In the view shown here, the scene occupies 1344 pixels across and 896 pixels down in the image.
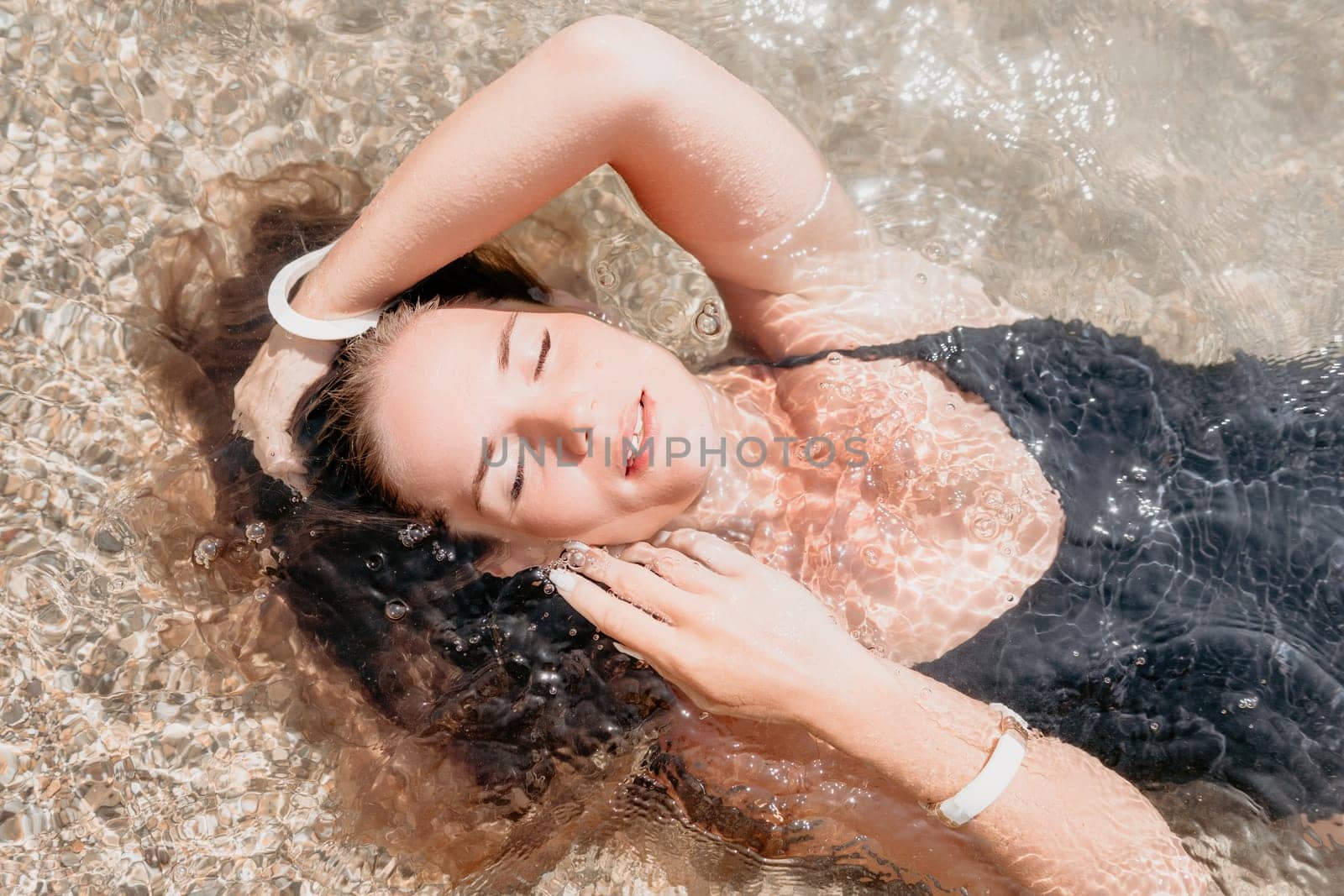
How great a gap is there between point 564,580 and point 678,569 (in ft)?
0.73

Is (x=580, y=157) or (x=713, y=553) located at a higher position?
(x=580, y=157)

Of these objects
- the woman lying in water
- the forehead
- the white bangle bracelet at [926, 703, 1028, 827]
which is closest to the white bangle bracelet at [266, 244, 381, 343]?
the woman lying in water

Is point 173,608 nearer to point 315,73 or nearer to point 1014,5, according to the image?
point 315,73

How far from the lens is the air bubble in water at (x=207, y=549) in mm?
2346

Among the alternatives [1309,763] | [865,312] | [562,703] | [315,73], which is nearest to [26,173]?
[315,73]

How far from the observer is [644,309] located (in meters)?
2.90

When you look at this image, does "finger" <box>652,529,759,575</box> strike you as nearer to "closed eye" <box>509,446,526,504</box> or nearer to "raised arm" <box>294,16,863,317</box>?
"closed eye" <box>509,446,526,504</box>

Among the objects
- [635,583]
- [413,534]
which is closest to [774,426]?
[635,583]

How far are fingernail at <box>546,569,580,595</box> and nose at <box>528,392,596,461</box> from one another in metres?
0.23

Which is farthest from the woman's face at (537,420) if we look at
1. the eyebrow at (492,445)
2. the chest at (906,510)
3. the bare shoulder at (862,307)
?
the bare shoulder at (862,307)

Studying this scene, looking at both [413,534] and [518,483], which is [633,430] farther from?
[413,534]

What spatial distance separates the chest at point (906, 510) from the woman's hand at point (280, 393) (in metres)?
1.03

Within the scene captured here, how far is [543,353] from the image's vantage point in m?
1.99

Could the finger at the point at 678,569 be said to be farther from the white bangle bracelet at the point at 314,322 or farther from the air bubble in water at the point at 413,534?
the white bangle bracelet at the point at 314,322
